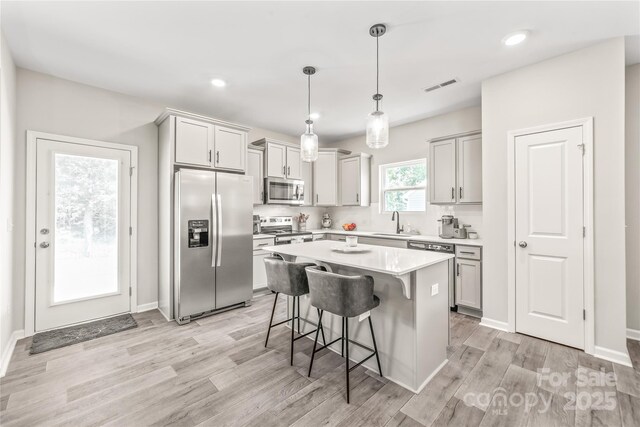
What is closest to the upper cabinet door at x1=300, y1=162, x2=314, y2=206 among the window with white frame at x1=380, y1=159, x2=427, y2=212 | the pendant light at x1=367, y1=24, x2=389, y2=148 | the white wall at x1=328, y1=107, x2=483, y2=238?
the white wall at x1=328, y1=107, x2=483, y2=238

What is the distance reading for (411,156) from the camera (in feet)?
15.3

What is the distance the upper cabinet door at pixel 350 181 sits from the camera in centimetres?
509

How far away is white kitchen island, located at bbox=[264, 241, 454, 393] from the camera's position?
2016mm

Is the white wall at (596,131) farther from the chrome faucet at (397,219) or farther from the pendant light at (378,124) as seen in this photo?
the chrome faucet at (397,219)

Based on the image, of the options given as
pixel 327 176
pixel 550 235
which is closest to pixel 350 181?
pixel 327 176

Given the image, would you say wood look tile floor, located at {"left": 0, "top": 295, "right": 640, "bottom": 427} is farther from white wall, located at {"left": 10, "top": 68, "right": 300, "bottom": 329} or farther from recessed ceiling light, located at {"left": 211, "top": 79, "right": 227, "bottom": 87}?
recessed ceiling light, located at {"left": 211, "top": 79, "right": 227, "bottom": 87}

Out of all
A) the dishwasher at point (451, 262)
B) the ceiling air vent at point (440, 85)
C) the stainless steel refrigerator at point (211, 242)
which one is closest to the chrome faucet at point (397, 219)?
the dishwasher at point (451, 262)

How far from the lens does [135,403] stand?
6.30 ft

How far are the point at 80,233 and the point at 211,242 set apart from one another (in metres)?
1.41

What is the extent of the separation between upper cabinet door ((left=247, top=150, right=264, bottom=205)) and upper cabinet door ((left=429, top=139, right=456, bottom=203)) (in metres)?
2.62

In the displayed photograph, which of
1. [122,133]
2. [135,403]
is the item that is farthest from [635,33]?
[122,133]

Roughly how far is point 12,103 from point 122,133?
94 cm

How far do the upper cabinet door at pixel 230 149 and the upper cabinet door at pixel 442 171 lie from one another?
2.68m

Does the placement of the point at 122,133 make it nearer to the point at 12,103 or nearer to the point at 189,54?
the point at 12,103
